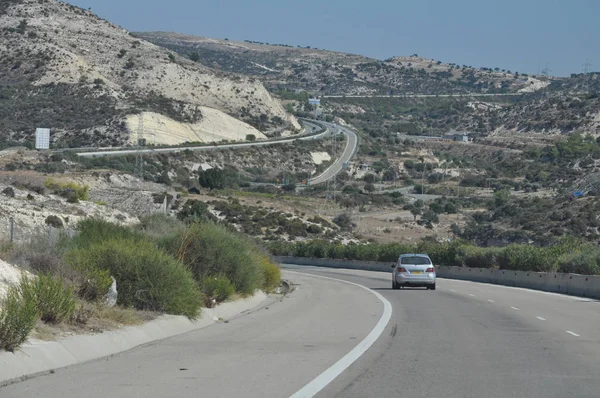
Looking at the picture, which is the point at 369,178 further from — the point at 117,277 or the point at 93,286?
the point at 93,286

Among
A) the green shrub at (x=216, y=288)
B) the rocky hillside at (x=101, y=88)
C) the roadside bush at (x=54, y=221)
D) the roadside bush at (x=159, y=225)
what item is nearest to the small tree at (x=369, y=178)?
the rocky hillside at (x=101, y=88)

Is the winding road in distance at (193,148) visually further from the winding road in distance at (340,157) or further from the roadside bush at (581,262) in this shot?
the roadside bush at (581,262)

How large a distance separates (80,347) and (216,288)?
415 inches

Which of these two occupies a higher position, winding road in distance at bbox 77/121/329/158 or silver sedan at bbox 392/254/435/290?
winding road in distance at bbox 77/121/329/158

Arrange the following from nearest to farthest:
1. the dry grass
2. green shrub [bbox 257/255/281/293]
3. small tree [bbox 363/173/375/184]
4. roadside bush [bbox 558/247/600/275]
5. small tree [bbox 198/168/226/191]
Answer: the dry grass
green shrub [bbox 257/255/281/293]
roadside bush [bbox 558/247/600/275]
small tree [bbox 198/168/226/191]
small tree [bbox 363/173/375/184]

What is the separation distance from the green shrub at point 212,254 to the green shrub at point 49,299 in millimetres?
10321

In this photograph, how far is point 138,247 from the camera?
71.8ft

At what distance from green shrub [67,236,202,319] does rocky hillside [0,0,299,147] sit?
96888 mm

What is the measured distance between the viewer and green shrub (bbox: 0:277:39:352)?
1237 centimetres

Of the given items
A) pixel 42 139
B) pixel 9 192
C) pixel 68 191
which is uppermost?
pixel 42 139

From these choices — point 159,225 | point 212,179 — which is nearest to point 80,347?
point 159,225

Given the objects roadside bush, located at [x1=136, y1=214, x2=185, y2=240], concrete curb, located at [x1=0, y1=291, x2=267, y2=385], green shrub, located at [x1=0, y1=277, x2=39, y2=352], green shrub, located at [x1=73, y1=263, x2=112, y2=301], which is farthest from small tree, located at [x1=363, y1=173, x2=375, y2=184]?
green shrub, located at [x1=0, y1=277, x2=39, y2=352]

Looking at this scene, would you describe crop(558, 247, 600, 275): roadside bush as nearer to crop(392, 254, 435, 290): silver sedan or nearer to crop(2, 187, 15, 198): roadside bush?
crop(392, 254, 435, 290): silver sedan

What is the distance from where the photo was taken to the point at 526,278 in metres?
44.3
